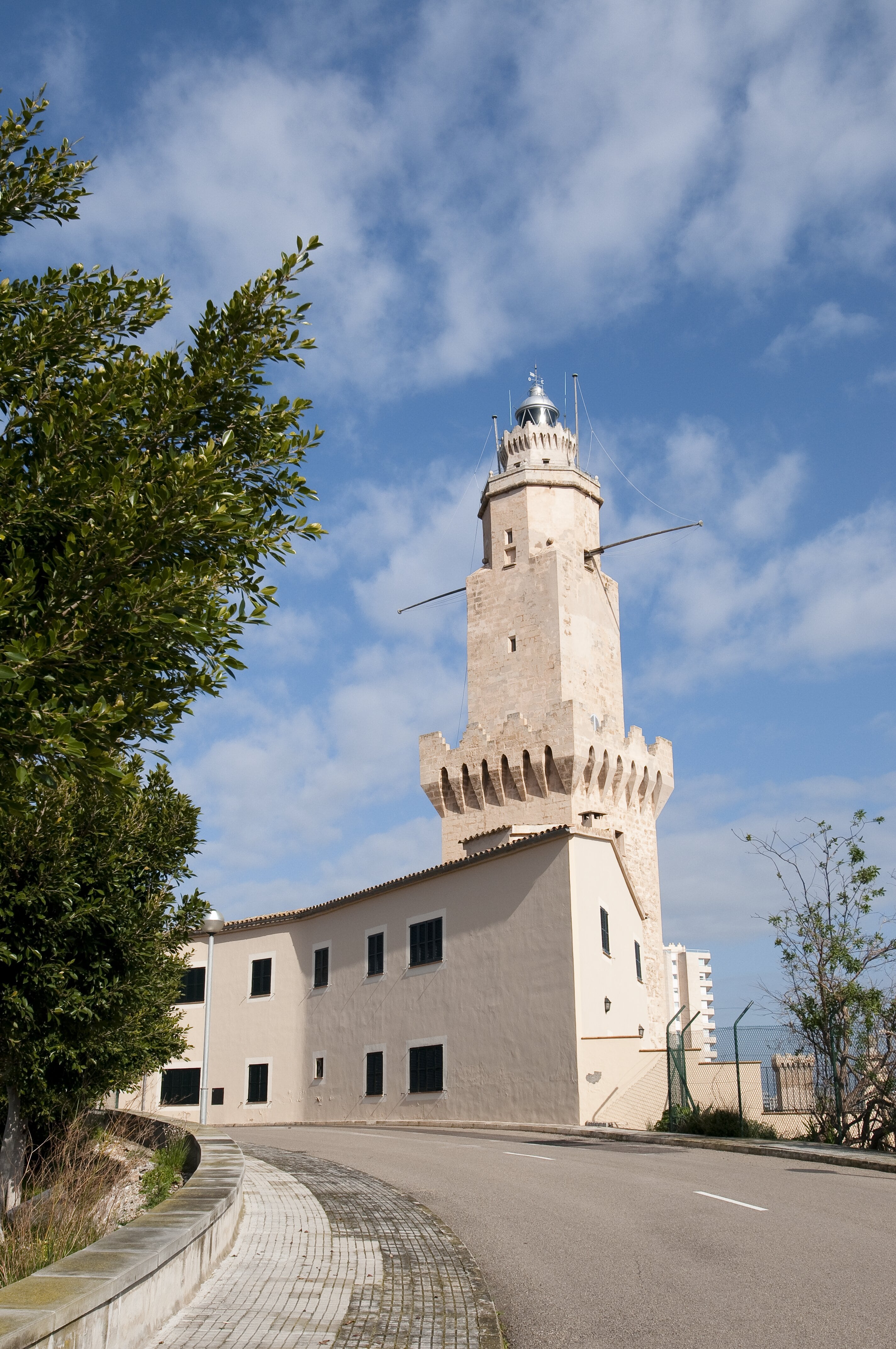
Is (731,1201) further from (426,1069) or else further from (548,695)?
(548,695)

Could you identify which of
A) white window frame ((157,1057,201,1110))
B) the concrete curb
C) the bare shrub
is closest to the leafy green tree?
the bare shrub

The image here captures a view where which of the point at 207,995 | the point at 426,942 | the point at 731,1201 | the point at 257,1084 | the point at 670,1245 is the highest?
the point at 426,942

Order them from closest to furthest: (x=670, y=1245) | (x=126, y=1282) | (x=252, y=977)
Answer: (x=126, y=1282), (x=670, y=1245), (x=252, y=977)

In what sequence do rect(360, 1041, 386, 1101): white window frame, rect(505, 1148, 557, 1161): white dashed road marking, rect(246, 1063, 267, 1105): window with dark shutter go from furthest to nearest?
1. rect(246, 1063, 267, 1105): window with dark shutter
2. rect(360, 1041, 386, 1101): white window frame
3. rect(505, 1148, 557, 1161): white dashed road marking

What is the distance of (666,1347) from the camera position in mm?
5793

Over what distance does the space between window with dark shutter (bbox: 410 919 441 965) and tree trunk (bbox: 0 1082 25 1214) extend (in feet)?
47.4

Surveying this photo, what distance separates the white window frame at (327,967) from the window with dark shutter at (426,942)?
434 centimetres

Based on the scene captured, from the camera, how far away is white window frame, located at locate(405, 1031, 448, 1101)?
88.1 feet

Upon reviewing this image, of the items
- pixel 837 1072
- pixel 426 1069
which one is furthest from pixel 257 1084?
pixel 837 1072

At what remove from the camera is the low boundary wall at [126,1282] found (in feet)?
14.7

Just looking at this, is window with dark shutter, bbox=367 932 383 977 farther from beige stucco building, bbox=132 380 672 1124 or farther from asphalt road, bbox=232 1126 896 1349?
asphalt road, bbox=232 1126 896 1349

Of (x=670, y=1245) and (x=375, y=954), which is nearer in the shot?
(x=670, y=1245)

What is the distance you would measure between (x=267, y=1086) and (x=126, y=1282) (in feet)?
98.4

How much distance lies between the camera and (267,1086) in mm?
33375
